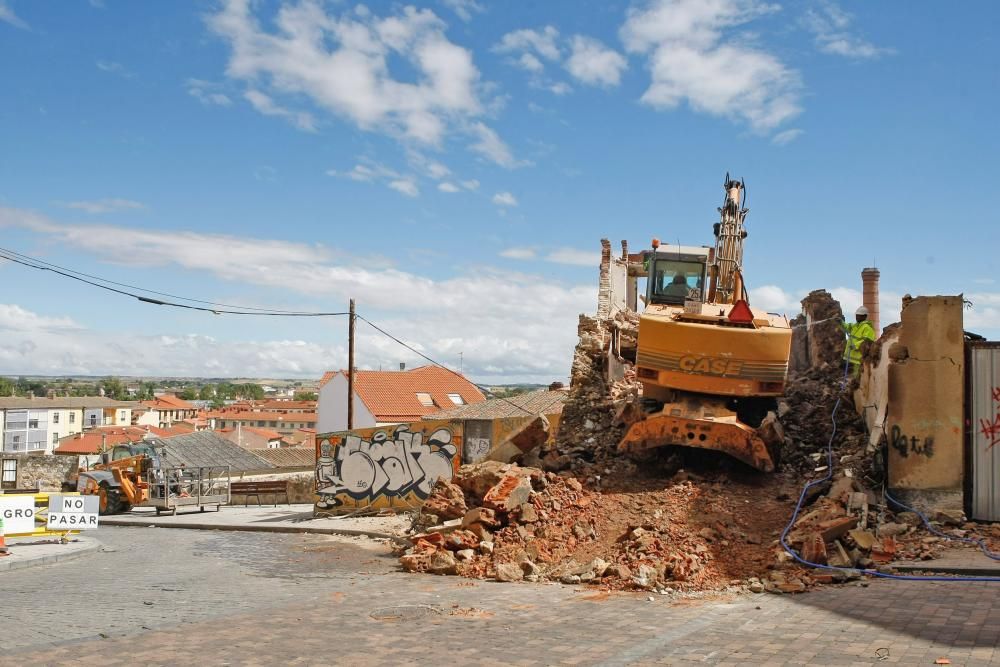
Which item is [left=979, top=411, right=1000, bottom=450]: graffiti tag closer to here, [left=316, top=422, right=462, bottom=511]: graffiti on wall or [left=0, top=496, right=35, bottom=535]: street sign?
[left=316, top=422, right=462, bottom=511]: graffiti on wall

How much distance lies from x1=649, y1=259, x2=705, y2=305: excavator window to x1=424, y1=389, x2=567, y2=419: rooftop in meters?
16.7

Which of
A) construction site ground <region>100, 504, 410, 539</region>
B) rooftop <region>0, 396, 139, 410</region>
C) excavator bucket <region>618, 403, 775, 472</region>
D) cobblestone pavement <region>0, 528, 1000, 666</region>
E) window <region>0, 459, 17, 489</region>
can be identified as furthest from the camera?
rooftop <region>0, 396, 139, 410</region>

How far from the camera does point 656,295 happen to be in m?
15.9

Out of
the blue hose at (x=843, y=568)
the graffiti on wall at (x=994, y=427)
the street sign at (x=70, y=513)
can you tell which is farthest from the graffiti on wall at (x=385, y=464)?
the graffiti on wall at (x=994, y=427)

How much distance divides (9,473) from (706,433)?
2814 centimetres

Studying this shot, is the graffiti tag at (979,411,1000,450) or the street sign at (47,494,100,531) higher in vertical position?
the graffiti tag at (979,411,1000,450)

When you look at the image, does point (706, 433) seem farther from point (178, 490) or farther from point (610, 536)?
point (178, 490)

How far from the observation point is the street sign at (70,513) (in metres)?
15.9

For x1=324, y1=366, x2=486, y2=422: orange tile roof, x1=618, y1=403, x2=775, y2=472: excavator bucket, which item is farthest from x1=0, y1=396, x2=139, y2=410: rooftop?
x1=618, y1=403, x2=775, y2=472: excavator bucket

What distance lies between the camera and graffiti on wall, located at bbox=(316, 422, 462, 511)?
2019 centimetres

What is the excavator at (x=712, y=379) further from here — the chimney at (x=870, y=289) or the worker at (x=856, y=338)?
the chimney at (x=870, y=289)

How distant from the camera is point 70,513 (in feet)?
52.9

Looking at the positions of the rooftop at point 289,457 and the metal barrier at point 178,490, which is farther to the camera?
the rooftop at point 289,457

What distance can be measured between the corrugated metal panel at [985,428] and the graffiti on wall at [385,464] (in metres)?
11.4
